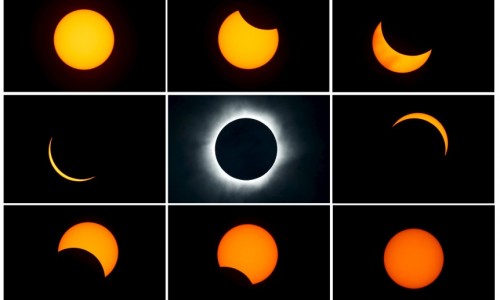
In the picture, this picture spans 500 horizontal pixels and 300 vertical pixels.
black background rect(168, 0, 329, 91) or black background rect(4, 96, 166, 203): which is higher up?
black background rect(168, 0, 329, 91)

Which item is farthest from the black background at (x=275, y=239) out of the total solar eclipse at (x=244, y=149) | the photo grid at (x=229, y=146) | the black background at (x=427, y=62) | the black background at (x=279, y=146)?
the black background at (x=427, y=62)

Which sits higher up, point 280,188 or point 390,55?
point 390,55

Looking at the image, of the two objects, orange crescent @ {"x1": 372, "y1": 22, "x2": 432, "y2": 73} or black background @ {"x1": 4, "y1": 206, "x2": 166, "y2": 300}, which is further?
black background @ {"x1": 4, "y1": 206, "x2": 166, "y2": 300}

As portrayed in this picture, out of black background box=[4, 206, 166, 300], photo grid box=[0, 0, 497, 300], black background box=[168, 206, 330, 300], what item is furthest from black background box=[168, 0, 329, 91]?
black background box=[4, 206, 166, 300]

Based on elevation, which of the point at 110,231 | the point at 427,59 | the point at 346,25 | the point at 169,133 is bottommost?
the point at 110,231

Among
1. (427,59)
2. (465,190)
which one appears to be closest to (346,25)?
(427,59)

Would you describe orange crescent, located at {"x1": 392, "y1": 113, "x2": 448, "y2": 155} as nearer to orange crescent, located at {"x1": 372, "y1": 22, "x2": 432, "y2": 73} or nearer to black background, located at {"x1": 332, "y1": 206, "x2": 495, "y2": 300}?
orange crescent, located at {"x1": 372, "y1": 22, "x2": 432, "y2": 73}

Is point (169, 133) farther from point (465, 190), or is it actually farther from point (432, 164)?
point (465, 190)
